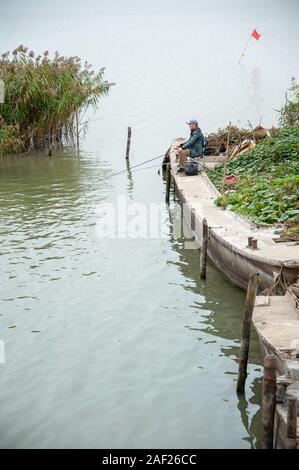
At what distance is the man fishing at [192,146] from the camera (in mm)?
18875

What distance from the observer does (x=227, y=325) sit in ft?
34.0

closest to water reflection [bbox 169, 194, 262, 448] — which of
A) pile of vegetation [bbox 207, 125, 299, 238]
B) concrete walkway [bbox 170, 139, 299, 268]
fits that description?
concrete walkway [bbox 170, 139, 299, 268]

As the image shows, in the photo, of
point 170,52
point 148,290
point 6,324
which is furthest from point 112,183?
point 170,52

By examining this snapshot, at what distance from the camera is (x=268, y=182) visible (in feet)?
48.8

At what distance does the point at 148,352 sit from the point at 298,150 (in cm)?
976

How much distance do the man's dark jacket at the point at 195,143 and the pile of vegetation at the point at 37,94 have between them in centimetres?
636

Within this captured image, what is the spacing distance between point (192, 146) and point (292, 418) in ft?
46.1

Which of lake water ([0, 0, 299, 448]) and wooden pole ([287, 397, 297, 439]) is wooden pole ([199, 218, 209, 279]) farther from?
wooden pole ([287, 397, 297, 439])

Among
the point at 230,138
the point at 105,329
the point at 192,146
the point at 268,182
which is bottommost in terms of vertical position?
the point at 105,329

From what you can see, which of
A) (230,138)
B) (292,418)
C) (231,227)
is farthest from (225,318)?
(230,138)

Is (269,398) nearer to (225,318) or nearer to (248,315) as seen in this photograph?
(248,315)

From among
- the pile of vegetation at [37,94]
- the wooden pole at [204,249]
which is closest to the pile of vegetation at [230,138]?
the pile of vegetation at [37,94]

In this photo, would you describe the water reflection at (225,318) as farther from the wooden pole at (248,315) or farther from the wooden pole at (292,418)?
the wooden pole at (292,418)

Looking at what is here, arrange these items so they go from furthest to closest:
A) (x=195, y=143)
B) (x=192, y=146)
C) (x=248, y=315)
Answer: (x=192, y=146)
(x=195, y=143)
(x=248, y=315)
